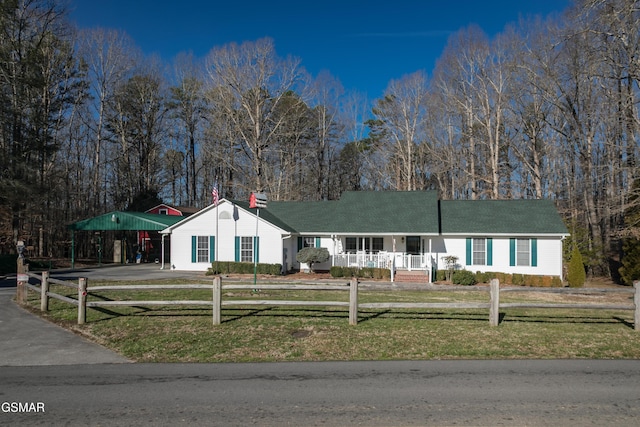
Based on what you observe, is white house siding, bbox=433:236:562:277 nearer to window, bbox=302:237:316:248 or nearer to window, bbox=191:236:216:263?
window, bbox=302:237:316:248

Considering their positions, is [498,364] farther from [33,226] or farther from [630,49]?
[33,226]

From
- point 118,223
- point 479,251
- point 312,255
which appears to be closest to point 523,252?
point 479,251

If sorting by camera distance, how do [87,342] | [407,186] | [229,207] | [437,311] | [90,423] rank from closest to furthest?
[90,423] < [87,342] < [437,311] < [229,207] < [407,186]

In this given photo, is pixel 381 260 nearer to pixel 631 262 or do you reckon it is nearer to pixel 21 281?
pixel 631 262

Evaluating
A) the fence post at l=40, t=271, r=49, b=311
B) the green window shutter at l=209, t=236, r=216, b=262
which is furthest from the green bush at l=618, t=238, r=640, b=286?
the fence post at l=40, t=271, r=49, b=311

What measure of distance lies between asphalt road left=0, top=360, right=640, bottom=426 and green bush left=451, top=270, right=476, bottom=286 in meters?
15.6

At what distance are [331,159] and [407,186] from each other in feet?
42.2

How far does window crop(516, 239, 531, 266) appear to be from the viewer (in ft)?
81.9

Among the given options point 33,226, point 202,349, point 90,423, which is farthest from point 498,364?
point 33,226

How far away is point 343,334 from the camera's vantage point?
9547 mm

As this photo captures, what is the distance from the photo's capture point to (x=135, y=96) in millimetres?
46281

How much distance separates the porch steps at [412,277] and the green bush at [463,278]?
4.64ft

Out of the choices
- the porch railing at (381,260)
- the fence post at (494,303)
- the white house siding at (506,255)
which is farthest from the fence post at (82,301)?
the white house siding at (506,255)

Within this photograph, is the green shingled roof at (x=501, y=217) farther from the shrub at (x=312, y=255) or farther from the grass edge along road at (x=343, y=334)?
the grass edge along road at (x=343, y=334)
